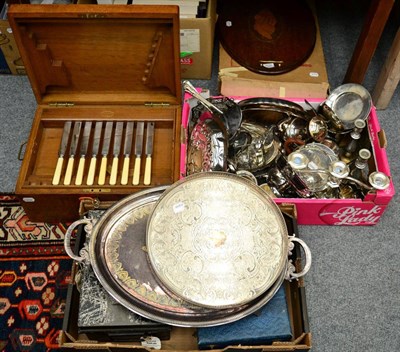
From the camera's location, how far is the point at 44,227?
173 cm

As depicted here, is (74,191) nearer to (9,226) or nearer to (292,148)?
(9,226)

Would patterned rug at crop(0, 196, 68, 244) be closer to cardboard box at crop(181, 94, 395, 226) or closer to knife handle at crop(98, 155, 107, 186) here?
knife handle at crop(98, 155, 107, 186)

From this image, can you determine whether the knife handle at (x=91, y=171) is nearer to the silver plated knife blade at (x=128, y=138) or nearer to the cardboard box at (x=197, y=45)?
the silver plated knife blade at (x=128, y=138)

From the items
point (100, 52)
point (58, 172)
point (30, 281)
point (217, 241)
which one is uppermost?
point (100, 52)

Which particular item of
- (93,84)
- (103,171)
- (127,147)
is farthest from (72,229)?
(93,84)

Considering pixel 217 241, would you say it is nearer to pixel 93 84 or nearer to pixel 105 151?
pixel 105 151

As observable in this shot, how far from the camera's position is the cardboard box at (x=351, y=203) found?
1551mm

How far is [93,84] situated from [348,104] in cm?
84

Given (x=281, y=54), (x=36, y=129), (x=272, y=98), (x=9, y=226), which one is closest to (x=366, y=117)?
(x=272, y=98)

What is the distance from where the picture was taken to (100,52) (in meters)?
1.55

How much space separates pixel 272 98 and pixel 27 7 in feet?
2.61

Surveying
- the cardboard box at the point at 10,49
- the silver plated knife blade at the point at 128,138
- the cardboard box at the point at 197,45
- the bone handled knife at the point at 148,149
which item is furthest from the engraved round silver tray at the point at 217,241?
the cardboard box at the point at 10,49

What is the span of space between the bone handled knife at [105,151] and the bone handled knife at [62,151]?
12cm

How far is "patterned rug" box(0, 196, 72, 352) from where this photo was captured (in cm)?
157
